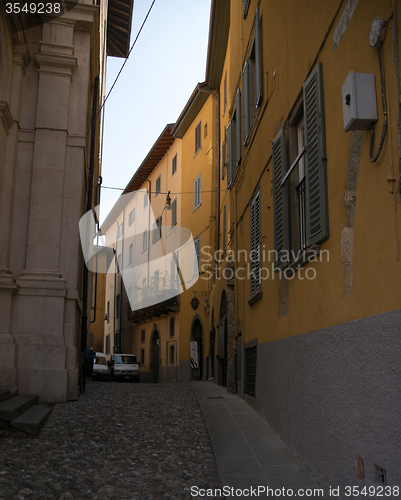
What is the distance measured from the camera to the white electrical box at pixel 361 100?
344 centimetres

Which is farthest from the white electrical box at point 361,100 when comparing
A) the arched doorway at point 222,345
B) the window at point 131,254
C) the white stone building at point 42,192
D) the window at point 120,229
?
the window at point 120,229

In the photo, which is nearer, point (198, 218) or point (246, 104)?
point (246, 104)

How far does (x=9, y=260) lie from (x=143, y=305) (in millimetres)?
19499

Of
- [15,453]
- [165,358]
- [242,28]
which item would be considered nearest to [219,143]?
[242,28]

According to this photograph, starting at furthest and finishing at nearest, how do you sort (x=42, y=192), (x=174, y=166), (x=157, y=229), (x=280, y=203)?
(x=157, y=229) < (x=174, y=166) < (x=42, y=192) < (x=280, y=203)

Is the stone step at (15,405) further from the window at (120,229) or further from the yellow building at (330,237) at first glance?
the window at (120,229)

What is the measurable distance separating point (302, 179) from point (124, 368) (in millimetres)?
21501

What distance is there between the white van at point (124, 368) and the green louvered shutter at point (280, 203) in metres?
20.1

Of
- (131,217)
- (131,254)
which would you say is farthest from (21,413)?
(131,217)

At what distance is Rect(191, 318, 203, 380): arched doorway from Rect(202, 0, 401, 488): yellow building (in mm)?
12297

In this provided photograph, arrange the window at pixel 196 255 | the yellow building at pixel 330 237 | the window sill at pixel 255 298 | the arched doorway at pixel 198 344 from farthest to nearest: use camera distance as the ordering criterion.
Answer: the window at pixel 196 255 → the arched doorway at pixel 198 344 → the window sill at pixel 255 298 → the yellow building at pixel 330 237

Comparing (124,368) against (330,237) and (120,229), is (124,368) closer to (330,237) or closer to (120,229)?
(120,229)

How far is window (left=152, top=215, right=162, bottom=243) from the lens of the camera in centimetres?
2879

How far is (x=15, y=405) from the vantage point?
275 inches
